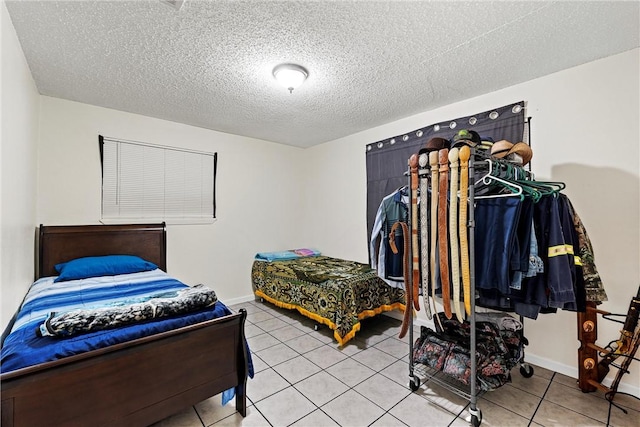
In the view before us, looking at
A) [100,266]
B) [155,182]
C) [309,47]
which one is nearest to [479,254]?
[309,47]

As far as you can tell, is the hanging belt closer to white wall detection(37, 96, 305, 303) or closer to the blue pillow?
the blue pillow

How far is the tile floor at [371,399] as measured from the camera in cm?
178

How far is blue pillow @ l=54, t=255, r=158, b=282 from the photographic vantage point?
256cm

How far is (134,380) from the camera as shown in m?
A: 1.45

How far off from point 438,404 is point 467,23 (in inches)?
99.1

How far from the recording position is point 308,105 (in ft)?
9.98

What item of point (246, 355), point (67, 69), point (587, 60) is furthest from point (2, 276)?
point (587, 60)

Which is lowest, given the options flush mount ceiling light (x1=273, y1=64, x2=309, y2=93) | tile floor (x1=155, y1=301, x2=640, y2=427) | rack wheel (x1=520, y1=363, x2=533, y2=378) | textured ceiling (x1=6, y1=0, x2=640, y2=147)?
tile floor (x1=155, y1=301, x2=640, y2=427)

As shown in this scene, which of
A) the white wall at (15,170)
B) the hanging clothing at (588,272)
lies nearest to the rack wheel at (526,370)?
the hanging clothing at (588,272)

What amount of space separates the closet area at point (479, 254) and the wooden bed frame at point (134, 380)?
4.17ft

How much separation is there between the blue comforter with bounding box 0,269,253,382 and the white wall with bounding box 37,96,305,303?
0.86m

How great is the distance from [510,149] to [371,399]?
6.77 ft

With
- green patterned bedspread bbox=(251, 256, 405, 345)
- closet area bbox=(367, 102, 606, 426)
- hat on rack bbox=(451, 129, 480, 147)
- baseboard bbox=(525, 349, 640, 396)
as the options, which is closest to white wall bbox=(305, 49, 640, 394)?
baseboard bbox=(525, 349, 640, 396)

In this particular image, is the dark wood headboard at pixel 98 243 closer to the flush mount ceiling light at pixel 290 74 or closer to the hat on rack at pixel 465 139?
the flush mount ceiling light at pixel 290 74
